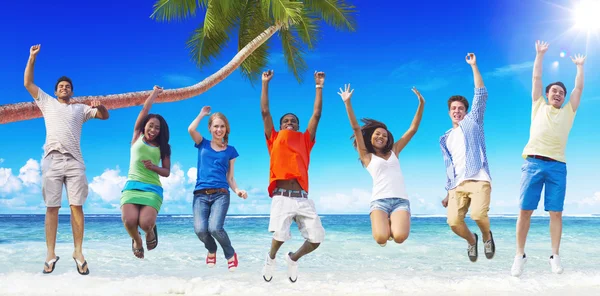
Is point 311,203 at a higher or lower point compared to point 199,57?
lower

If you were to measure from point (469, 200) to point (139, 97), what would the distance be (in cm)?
711

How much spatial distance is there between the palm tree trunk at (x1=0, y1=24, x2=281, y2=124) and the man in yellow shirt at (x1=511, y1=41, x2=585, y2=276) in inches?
300

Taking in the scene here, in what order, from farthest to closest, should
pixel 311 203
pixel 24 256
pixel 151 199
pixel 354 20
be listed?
pixel 354 20
pixel 24 256
pixel 151 199
pixel 311 203

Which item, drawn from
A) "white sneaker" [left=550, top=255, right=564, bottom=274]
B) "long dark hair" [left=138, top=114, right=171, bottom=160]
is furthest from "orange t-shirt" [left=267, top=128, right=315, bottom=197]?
"white sneaker" [left=550, top=255, right=564, bottom=274]

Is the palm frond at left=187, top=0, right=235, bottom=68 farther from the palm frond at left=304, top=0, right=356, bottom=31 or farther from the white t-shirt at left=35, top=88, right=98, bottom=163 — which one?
the white t-shirt at left=35, top=88, right=98, bottom=163

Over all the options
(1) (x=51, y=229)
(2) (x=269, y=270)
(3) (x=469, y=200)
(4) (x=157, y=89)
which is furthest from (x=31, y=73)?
(3) (x=469, y=200)

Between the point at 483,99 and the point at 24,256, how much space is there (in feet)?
40.9

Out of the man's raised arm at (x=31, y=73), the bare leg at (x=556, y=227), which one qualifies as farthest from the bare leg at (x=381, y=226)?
the man's raised arm at (x=31, y=73)

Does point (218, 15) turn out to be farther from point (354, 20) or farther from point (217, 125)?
point (217, 125)

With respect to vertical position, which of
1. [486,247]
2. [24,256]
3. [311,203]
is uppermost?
[311,203]

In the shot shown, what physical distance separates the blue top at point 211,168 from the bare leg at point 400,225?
7.26 ft

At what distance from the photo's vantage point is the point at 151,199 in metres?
6.76

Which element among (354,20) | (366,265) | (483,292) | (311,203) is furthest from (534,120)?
(354,20)

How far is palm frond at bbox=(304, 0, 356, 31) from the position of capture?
1477 centimetres
